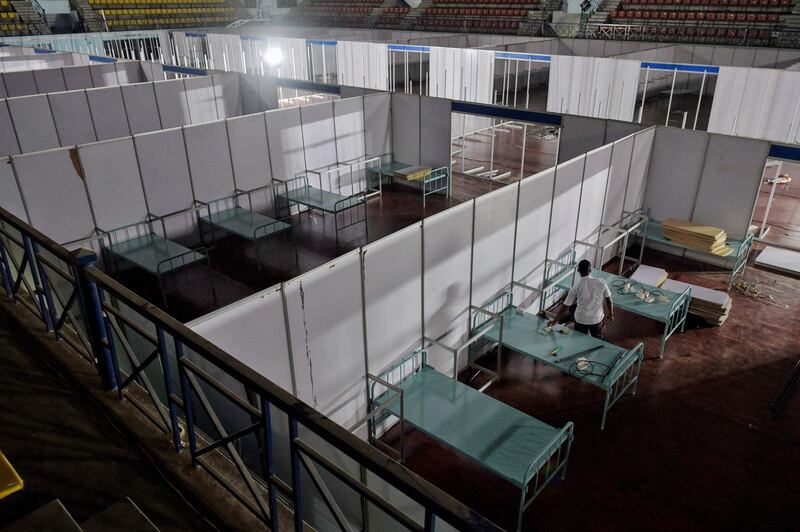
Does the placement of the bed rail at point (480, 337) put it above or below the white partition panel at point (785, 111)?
below

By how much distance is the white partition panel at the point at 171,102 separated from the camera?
1481 centimetres

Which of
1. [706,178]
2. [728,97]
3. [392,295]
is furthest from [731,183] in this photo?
[392,295]

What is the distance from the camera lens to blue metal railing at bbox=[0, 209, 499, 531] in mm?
1990

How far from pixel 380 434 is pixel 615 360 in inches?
117

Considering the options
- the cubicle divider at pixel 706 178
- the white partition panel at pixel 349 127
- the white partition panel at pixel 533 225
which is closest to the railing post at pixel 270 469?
the white partition panel at pixel 533 225

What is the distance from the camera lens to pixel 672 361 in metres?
7.86

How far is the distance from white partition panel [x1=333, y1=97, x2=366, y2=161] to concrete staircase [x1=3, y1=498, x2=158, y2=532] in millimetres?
10915

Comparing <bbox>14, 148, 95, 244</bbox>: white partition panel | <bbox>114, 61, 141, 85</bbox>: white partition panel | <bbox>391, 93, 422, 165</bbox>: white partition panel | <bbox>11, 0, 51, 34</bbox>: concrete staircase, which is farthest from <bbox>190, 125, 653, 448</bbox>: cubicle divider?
<bbox>11, 0, 51, 34</bbox>: concrete staircase

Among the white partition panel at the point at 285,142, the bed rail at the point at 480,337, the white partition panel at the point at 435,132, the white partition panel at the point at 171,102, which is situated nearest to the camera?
the bed rail at the point at 480,337

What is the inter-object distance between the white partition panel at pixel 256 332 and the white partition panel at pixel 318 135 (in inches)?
316

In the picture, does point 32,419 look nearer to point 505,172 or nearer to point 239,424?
point 239,424

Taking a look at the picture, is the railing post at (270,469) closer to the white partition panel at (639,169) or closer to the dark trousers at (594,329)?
the dark trousers at (594,329)

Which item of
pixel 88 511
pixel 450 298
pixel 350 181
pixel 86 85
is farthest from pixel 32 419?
pixel 86 85

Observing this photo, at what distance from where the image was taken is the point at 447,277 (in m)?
6.93
